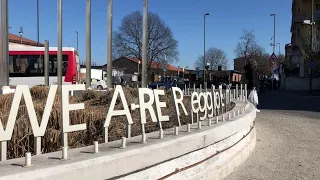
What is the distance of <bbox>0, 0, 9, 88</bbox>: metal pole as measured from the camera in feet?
28.2

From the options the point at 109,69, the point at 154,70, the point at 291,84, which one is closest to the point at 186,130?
the point at 109,69

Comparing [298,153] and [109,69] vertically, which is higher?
[109,69]

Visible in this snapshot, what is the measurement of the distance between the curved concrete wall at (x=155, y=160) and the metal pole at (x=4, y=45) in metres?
4.68

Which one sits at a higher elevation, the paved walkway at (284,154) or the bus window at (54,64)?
the bus window at (54,64)

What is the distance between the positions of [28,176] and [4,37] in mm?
6227

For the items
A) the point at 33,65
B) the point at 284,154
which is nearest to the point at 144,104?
the point at 284,154

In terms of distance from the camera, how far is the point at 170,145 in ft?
15.1

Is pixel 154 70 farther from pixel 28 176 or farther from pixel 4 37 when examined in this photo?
pixel 28 176

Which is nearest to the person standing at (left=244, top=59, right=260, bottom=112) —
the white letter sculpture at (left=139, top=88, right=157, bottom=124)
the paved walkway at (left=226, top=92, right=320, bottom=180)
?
the paved walkway at (left=226, top=92, right=320, bottom=180)

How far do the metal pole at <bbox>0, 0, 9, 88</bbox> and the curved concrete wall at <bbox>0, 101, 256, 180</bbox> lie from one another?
4679 mm

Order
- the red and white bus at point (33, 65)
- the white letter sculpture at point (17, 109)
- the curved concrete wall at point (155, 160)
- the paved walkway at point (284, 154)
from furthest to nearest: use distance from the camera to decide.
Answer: the red and white bus at point (33, 65) → the paved walkway at point (284, 154) → the white letter sculpture at point (17, 109) → the curved concrete wall at point (155, 160)

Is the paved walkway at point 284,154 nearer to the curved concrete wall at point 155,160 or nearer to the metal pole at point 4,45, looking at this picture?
the curved concrete wall at point 155,160

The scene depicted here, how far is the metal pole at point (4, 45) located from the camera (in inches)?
339

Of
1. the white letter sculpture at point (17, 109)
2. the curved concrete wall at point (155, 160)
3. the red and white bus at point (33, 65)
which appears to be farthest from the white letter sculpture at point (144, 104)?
the red and white bus at point (33, 65)
